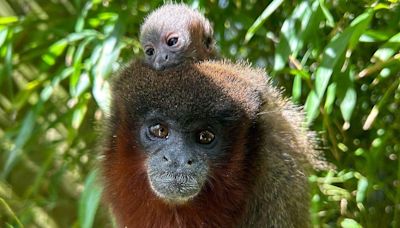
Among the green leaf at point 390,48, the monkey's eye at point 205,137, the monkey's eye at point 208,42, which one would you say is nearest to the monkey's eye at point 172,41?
the monkey's eye at point 208,42

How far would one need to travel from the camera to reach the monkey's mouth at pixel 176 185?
2568 mm

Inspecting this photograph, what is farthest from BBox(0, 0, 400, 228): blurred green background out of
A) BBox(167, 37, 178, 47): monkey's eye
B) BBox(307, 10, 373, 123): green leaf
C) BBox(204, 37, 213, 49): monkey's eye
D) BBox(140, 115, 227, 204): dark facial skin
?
BBox(140, 115, 227, 204): dark facial skin

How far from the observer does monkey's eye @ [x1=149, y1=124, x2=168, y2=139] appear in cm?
265

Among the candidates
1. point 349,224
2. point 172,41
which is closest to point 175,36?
point 172,41

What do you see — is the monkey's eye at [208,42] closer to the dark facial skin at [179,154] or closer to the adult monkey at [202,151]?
the adult monkey at [202,151]

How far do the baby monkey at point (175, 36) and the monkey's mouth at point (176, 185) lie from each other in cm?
50

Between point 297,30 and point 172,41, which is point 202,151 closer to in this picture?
point 172,41

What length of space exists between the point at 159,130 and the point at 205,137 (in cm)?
16

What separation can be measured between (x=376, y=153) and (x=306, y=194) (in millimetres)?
507

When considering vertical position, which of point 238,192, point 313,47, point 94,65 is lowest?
point 238,192

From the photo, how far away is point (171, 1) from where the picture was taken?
136 inches

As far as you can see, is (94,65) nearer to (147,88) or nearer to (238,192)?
(147,88)

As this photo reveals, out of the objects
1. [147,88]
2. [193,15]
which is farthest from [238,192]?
[193,15]

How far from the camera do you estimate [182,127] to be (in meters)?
2.61
